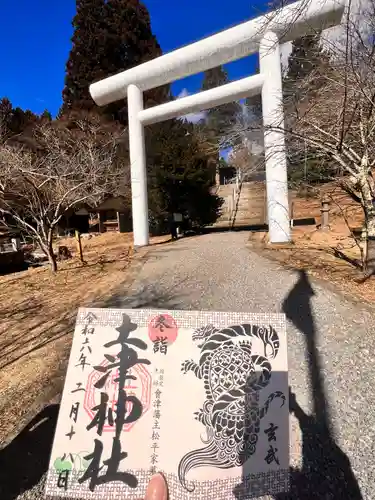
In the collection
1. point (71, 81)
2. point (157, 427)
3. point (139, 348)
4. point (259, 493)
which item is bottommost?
point (259, 493)

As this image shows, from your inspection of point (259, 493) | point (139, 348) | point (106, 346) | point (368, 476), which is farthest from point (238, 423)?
point (368, 476)

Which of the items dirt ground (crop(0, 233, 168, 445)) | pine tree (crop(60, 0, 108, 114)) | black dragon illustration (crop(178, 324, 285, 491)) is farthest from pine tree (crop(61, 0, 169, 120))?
black dragon illustration (crop(178, 324, 285, 491))

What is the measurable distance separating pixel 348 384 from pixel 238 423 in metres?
1.80

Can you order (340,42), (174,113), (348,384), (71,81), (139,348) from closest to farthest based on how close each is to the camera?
(139,348)
(348,384)
(340,42)
(174,113)
(71,81)

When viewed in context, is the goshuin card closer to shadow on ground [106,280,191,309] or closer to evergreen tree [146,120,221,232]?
shadow on ground [106,280,191,309]

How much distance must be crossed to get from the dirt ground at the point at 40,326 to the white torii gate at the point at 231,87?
394 centimetres

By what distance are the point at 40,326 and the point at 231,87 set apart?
844 cm

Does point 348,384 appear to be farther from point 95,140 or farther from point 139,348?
point 95,140

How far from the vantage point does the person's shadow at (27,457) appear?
1937 mm

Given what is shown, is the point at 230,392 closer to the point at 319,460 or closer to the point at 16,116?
the point at 319,460

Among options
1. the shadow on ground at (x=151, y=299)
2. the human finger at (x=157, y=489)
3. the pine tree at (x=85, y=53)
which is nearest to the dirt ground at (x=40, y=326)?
the shadow on ground at (x=151, y=299)

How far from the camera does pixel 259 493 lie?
142cm

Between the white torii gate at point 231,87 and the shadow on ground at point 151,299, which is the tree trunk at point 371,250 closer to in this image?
the white torii gate at point 231,87

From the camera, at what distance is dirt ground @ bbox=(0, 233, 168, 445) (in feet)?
9.25
